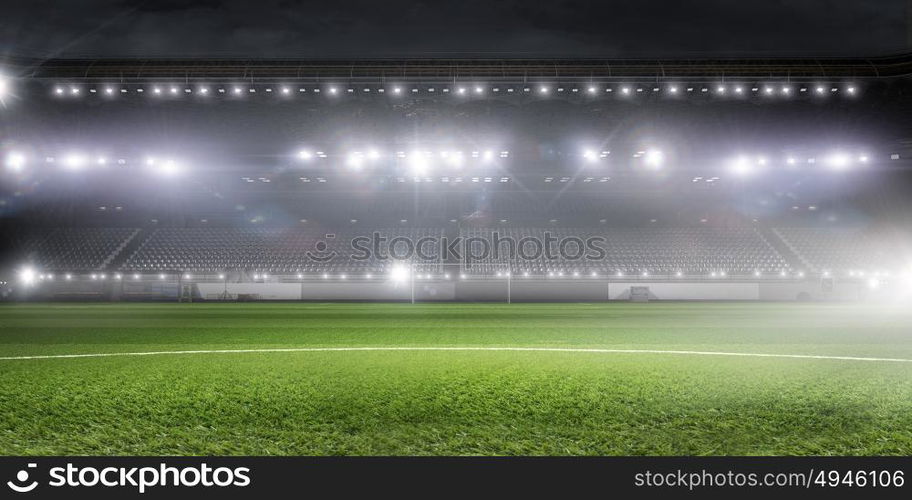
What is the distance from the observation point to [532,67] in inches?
906

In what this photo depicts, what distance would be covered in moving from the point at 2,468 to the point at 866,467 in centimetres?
382

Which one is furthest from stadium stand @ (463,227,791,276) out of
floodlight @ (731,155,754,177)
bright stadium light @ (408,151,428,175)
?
bright stadium light @ (408,151,428,175)

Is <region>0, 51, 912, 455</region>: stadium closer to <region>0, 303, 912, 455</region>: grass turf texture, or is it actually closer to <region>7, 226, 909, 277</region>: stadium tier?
<region>0, 303, 912, 455</region>: grass turf texture

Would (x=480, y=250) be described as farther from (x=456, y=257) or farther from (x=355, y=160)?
(x=355, y=160)

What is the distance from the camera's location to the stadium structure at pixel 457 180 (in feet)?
77.1

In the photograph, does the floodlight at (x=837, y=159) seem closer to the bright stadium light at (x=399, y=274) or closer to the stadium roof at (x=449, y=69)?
the stadium roof at (x=449, y=69)

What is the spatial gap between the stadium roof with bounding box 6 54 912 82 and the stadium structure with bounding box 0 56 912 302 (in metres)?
0.09

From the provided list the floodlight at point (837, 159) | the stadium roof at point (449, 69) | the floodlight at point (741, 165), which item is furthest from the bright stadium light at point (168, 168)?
the floodlight at point (837, 159)

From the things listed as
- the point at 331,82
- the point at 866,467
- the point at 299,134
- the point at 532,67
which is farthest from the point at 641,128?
the point at 866,467

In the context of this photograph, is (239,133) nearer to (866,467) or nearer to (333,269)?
(333,269)

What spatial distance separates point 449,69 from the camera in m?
23.1

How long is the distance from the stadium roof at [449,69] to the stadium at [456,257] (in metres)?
0.11

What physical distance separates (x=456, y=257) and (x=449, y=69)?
12.2 m

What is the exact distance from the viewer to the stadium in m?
3.10
